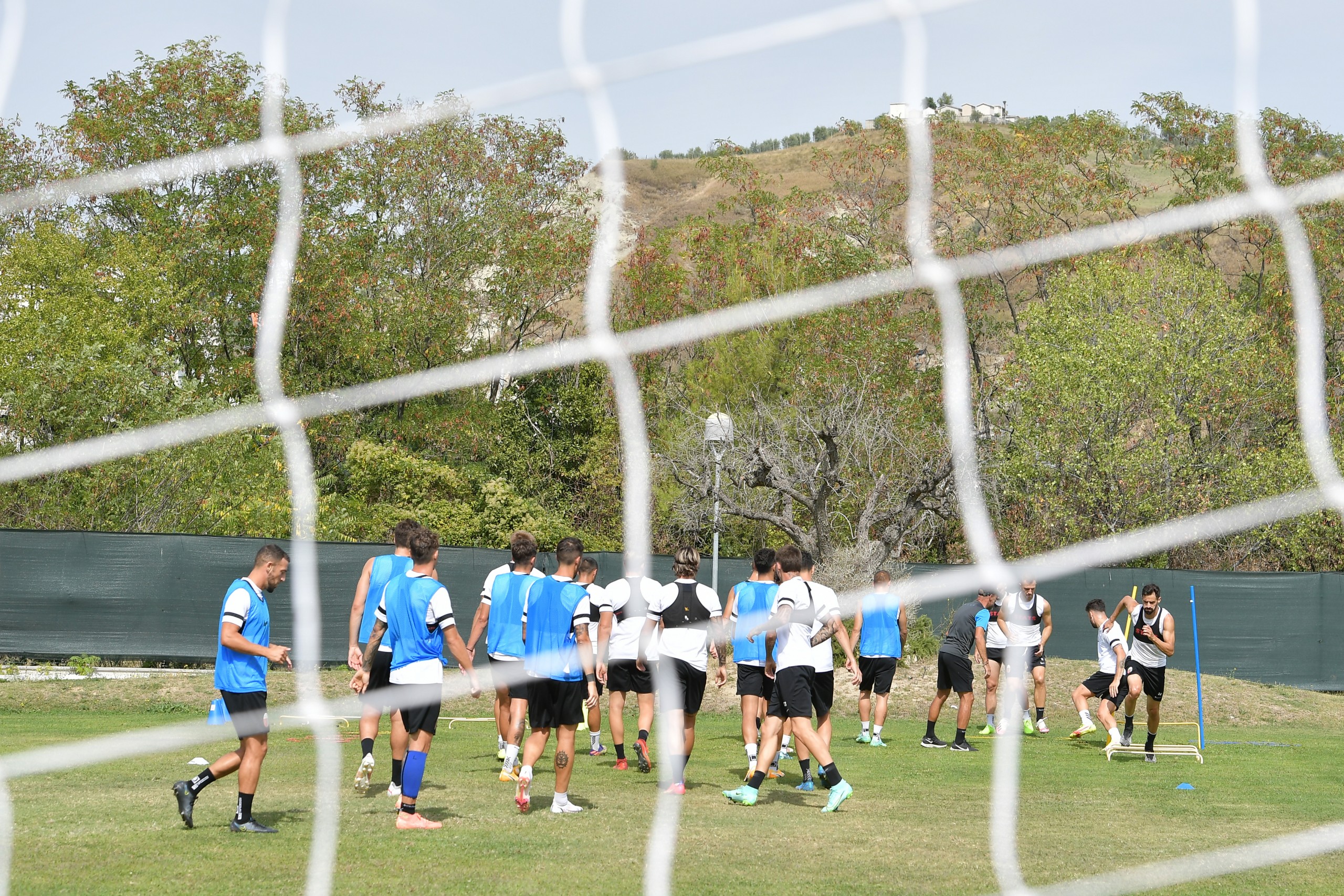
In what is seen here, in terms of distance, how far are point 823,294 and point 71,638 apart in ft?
45.6

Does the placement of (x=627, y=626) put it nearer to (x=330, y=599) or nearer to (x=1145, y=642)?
(x=1145, y=642)

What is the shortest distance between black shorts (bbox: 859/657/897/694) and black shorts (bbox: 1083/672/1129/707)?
74.9 inches

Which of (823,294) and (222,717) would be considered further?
(222,717)

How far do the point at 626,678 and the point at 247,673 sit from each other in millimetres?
3546

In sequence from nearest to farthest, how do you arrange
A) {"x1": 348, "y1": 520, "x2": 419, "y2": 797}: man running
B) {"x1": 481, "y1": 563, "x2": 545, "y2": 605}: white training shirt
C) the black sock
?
the black sock → {"x1": 348, "y1": 520, "x2": 419, "y2": 797}: man running → {"x1": 481, "y1": 563, "x2": 545, "y2": 605}: white training shirt

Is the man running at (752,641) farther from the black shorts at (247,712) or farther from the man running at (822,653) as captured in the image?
the black shorts at (247,712)

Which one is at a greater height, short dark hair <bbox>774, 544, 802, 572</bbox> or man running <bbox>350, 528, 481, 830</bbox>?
short dark hair <bbox>774, 544, 802, 572</bbox>

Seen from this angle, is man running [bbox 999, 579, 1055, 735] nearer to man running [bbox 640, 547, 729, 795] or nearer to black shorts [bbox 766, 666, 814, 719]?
man running [bbox 640, 547, 729, 795]

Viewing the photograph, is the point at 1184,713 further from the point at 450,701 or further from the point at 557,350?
the point at 557,350

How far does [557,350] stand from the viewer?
5.40 meters

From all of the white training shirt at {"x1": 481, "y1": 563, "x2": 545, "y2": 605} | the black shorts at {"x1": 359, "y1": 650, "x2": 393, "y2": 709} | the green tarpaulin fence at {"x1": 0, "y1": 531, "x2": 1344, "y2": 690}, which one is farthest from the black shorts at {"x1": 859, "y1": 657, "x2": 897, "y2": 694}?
the green tarpaulin fence at {"x1": 0, "y1": 531, "x2": 1344, "y2": 690}

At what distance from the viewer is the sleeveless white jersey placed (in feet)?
34.9

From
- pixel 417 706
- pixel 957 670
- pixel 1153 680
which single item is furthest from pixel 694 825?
pixel 1153 680

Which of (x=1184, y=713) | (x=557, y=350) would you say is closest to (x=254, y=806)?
(x=557, y=350)
